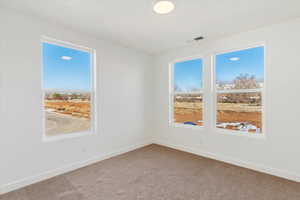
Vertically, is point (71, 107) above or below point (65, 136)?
above

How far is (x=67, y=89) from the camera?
2.75 meters

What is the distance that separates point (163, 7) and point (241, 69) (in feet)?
6.29

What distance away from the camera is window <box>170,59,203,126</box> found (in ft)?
11.5

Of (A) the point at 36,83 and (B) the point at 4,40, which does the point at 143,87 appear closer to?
(A) the point at 36,83

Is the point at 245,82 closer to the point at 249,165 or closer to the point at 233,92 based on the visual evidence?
the point at 233,92

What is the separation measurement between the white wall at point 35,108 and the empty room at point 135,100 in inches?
0.5

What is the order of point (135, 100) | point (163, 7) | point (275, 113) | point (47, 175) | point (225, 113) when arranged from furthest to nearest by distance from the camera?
1. point (135, 100)
2. point (225, 113)
3. point (275, 113)
4. point (47, 175)
5. point (163, 7)

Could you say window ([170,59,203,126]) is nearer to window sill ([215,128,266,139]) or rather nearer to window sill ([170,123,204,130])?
window sill ([170,123,204,130])

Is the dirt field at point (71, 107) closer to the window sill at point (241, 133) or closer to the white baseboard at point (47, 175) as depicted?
the white baseboard at point (47, 175)

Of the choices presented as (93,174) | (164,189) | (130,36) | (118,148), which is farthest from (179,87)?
(93,174)

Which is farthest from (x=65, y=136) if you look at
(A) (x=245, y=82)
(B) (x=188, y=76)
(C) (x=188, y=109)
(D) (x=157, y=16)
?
(A) (x=245, y=82)

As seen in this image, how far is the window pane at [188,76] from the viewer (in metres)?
3.49

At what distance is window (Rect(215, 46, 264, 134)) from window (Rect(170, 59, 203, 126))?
1.33ft

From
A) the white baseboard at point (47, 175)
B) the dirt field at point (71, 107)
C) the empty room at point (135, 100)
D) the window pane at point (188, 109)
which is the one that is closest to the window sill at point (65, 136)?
the empty room at point (135, 100)
